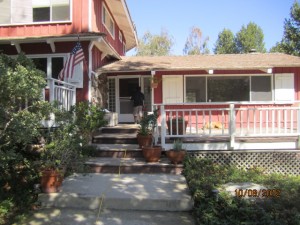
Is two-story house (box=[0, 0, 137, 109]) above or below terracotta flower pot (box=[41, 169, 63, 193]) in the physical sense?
above

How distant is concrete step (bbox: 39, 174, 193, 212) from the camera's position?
6090 millimetres

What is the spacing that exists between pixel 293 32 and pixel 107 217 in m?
29.5

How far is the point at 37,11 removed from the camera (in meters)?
12.5

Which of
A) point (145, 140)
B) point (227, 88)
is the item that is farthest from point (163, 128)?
point (227, 88)

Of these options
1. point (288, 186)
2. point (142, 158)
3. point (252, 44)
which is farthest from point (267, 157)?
point (252, 44)

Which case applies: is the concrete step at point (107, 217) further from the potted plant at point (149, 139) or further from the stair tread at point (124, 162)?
the potted plant at point (149, 139)

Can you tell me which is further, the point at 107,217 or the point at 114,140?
the point at 114,140

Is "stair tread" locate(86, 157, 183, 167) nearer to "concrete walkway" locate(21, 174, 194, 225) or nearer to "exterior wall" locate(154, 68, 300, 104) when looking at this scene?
"concrete walkway" locate(21, 174, 194, 225)

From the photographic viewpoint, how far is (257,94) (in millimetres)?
14406

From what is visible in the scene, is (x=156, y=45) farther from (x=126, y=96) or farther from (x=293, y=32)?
(x=126, y=96)

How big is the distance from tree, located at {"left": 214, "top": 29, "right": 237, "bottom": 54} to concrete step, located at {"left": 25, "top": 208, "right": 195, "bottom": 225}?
51.8 metres

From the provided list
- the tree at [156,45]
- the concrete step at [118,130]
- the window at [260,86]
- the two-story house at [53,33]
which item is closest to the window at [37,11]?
the two-story house at [53,33]

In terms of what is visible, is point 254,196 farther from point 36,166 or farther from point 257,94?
point 257,94
